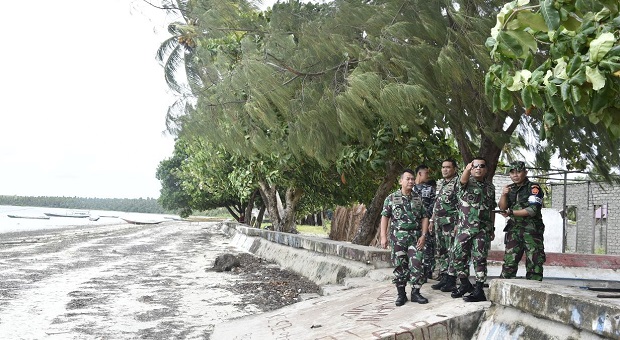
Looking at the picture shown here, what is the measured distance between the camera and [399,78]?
6270 millimetres

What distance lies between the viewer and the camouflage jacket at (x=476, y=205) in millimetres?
5982

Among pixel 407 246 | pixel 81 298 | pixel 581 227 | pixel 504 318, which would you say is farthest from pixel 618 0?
pixel 581 227

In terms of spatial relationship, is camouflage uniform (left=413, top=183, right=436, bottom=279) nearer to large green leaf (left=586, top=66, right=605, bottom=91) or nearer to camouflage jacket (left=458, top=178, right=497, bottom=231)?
camouflage jacket (left=458, top=178, right=497, bottom=231)

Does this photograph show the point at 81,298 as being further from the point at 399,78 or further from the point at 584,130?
the point at 584,130

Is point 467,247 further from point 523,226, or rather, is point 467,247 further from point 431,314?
point 431,314

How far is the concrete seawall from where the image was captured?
12.9 ft

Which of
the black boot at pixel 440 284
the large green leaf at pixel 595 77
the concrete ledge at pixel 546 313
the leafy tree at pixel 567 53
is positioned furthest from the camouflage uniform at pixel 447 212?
the large green leaf at pixel 595 77

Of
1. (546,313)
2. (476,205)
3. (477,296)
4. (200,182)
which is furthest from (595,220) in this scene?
(546,313)

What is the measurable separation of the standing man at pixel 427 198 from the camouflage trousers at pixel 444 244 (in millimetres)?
183

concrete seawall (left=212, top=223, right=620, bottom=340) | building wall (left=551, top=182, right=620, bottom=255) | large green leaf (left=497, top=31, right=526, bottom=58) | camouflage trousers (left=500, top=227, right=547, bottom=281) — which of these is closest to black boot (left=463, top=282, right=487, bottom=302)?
concrete seawall (left=212, top=223, right=620, bottom=340)

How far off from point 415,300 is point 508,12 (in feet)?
12.2

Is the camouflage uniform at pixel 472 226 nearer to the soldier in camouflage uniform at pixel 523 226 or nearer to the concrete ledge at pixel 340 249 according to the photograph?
the soldier in camouflage uniform at pixel 523 226

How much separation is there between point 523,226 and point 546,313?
204cm

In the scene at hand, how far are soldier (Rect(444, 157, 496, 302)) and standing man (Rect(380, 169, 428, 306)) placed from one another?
36cm
